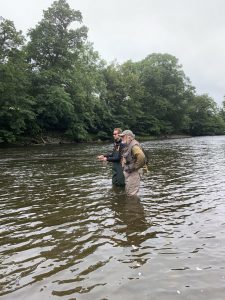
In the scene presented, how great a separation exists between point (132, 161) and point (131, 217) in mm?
2376

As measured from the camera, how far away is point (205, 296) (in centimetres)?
484

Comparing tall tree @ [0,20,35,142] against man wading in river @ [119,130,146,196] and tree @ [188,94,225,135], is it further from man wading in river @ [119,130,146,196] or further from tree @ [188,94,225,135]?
tree @ [188,94,225,135]

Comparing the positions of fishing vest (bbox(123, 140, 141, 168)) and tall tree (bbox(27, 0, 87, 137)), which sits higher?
tall tree (bbox(27, 0, 87, 137))

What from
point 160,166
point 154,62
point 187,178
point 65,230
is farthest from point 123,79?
point 65,230

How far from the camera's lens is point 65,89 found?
49.9 metres

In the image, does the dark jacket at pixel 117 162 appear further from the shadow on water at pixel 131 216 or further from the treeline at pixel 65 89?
the treeline at pixel 65 89

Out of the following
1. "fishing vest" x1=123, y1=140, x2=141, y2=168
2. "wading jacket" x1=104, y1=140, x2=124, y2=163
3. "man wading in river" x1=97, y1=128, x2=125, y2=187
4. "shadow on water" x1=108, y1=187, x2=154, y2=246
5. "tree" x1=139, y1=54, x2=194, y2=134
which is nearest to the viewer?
"shadow on water" x1=108, y1=187, x2=154, y2=246

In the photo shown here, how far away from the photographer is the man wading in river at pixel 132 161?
10.5 meters

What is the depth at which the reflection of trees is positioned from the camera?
290 inches

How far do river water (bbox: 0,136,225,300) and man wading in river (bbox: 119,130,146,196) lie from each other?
1.49 ft

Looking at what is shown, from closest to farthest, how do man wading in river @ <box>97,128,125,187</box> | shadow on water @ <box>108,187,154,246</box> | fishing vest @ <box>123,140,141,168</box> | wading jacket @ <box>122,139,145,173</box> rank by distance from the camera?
shadow on water @ <box>108,187,154,246</box>, wading jacket @ <box>122,139,145,173</box>, fishing vest @ <box>123,140,141,168</box>, man wading in river @ <box>97,128,125,187</box>

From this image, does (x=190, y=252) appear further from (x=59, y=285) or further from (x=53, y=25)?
(x=53, y=25)

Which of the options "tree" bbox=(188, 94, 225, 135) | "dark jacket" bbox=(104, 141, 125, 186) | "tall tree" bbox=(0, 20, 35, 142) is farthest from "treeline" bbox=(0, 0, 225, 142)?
"dark jacket" bbox=(104, 141, 125, 186)

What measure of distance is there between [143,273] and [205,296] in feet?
3.58
